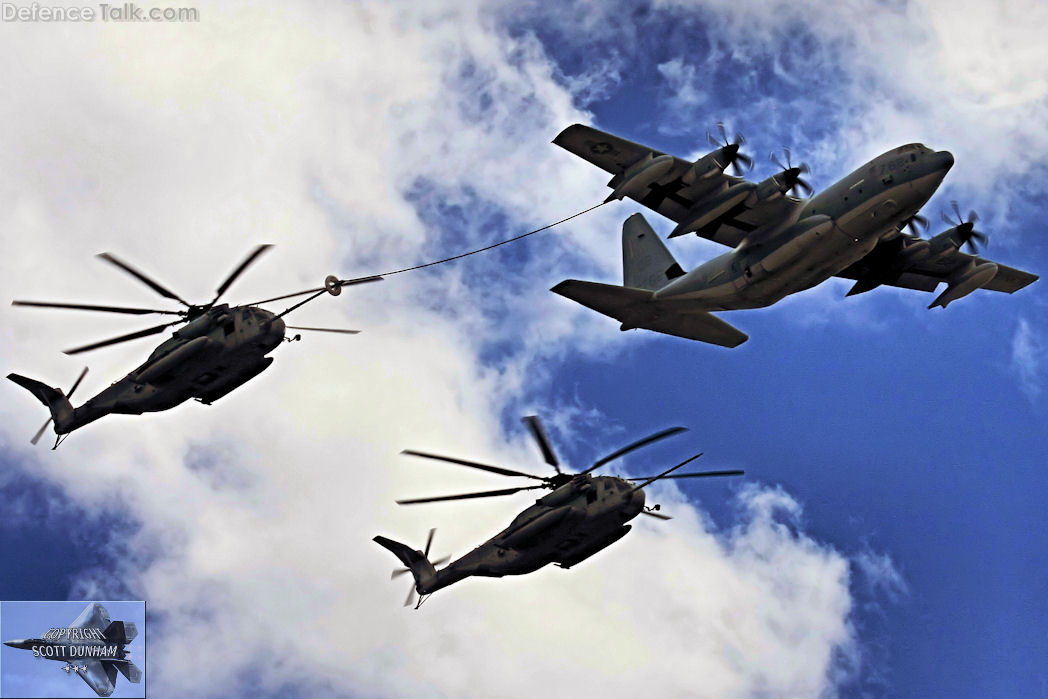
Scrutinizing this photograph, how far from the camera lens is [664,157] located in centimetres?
5050

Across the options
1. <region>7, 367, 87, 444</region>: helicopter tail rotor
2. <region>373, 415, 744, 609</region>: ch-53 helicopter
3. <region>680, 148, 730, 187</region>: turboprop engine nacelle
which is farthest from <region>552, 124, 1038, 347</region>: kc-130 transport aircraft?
<region>7, 367, 87, 444</region>: helicopter tail rotor

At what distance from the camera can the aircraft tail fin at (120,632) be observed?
178ft

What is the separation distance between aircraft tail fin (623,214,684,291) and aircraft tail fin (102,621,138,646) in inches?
1078

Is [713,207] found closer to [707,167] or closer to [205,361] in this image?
[707,167]

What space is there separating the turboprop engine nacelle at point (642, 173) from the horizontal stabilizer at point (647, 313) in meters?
4.96

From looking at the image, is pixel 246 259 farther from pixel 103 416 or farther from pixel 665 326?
pixel 665 326

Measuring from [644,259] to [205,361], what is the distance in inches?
923

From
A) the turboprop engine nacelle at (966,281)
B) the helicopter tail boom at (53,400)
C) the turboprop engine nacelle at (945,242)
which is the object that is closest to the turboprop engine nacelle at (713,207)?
the turboprop engine nacelle at (945,242)

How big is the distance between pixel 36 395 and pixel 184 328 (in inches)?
417

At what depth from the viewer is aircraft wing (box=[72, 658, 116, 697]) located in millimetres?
52219

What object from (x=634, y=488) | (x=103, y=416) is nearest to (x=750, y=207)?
(x=634, y=488)

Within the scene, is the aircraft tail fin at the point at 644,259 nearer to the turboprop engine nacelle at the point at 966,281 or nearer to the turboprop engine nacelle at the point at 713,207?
the turboprop engine nacelle at the point at 713,207

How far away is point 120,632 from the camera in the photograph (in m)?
54.6

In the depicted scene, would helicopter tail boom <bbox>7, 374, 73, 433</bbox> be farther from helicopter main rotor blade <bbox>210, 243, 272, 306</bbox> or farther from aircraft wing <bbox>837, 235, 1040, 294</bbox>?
aircraft wing <bbox>837, 235, 1040, 294</bbox>
